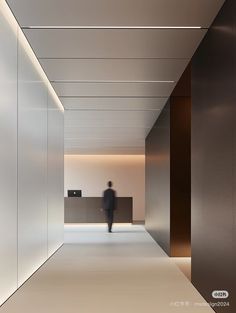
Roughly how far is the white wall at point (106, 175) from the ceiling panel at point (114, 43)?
19.8m

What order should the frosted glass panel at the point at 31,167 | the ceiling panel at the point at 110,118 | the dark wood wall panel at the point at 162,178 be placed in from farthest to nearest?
1. the ceiling panel at the point at 110,118
2. the dark wood wall panel at the point at 162,178
3. the frosted glass panel at the point at 31,167

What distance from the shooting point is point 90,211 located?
22.7 m

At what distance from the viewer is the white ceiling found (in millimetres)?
5559

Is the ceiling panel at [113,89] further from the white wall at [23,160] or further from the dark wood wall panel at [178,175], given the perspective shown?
the dark wood wall panel at [178,175]

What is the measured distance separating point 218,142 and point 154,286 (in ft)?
9.05

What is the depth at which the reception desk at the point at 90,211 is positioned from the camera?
22.7m

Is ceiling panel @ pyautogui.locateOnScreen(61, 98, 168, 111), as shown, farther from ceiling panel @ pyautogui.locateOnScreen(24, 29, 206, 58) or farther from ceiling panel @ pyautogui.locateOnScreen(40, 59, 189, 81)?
ceiling panel @ pyautogui.locateOnScreen(24, 29, 206, 58)

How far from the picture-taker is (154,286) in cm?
726

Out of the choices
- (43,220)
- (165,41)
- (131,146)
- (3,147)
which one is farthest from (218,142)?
(131,146)

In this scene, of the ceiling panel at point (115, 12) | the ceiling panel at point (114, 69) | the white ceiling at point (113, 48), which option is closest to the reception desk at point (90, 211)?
the white ceiling at point (113, 48)

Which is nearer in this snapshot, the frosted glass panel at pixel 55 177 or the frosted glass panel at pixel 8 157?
the frosted glass panel at pixel 8 157

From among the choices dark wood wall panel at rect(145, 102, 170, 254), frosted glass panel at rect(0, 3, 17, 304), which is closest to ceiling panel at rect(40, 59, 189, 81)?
frosted glass panel at rect(0, 3, 17, 304)

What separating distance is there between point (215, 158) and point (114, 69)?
3166 mm

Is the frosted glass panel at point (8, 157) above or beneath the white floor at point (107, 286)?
above
